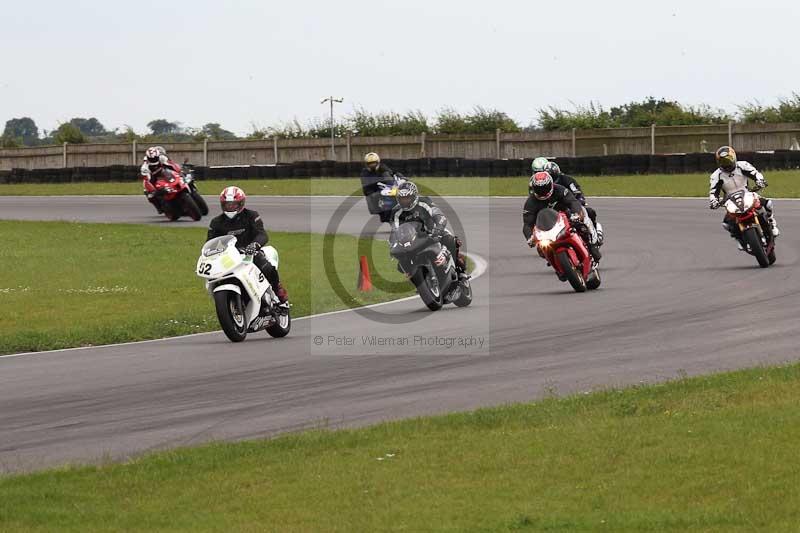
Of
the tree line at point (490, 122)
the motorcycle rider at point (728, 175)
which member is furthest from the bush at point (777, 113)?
the motorcycle rider at point (728, 175)

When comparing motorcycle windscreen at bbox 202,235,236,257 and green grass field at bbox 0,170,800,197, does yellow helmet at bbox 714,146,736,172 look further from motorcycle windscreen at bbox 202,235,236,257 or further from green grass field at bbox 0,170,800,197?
green grass field at bbox 0,170,800,197

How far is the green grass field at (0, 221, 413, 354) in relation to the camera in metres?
15.6

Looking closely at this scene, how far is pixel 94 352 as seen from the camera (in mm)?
13617

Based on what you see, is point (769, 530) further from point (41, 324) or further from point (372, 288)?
point (372, 288)

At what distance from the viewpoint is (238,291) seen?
13469 millimetres

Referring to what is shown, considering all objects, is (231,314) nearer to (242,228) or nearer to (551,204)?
(242,228)

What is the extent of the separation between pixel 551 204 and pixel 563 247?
816mm

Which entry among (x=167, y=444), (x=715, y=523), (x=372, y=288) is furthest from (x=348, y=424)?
(x=372, y=288)

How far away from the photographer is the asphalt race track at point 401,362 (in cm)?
959

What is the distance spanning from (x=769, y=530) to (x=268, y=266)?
28.5 feet

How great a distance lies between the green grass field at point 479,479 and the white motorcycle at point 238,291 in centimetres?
480

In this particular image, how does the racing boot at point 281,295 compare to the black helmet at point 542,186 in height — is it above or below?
below

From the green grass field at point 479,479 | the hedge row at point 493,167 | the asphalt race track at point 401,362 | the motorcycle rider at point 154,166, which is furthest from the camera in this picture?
the hedge row at point 493,167

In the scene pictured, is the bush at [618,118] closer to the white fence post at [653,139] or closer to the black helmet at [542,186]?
the white fence post at [653,139]
